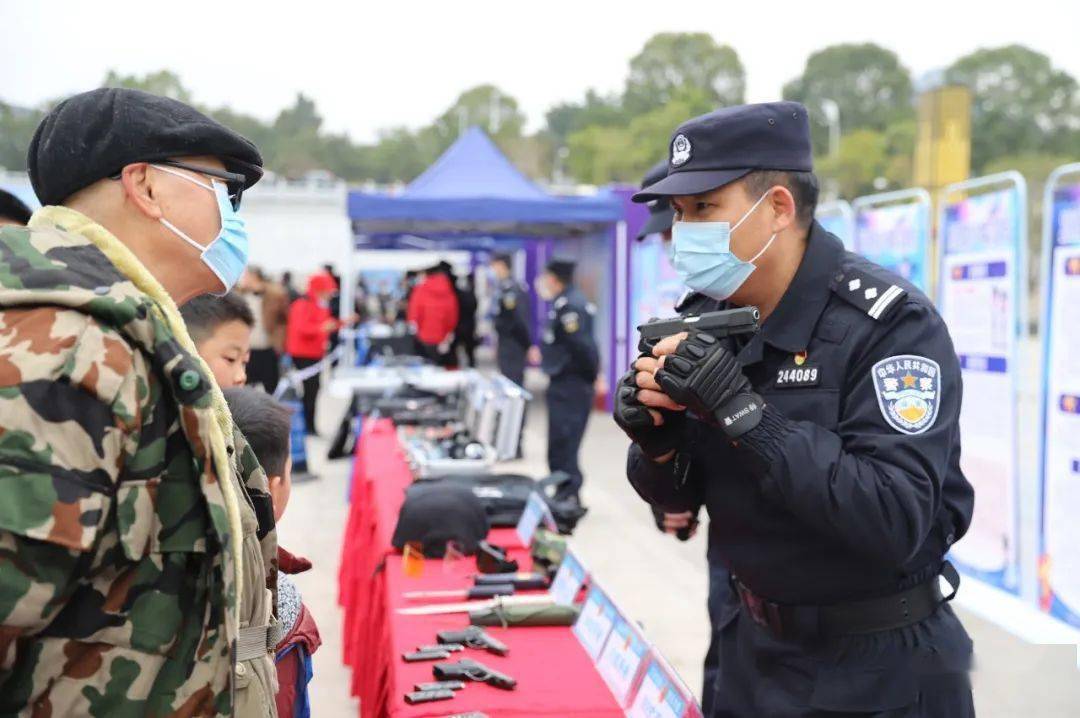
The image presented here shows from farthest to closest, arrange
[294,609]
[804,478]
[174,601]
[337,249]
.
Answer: [337,249] → [294,609] → [804,478] → [174,601]

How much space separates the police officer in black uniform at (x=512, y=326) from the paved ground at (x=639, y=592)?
2.07 meters

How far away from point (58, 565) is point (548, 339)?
6.08 meters

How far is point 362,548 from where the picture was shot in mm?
4098

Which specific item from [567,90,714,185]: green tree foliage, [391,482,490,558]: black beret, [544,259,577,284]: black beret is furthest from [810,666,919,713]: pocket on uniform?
[567,90,714,185]: green tree foliage

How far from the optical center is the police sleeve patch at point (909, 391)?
1.57m

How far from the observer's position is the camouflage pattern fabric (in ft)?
3.15

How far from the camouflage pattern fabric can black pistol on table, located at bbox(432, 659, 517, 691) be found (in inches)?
38.2

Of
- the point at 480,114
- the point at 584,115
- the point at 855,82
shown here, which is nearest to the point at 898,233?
the point at 584,115

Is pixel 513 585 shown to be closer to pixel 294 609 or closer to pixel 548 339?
pixel 294 609

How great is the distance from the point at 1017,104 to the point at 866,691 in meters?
69.2

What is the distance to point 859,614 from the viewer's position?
65.3 inches

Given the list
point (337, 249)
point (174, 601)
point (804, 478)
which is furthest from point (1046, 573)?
point (337, 249)

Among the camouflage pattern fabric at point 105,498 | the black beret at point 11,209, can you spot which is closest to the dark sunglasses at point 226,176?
the camouflage pattern fabric at point 105,498

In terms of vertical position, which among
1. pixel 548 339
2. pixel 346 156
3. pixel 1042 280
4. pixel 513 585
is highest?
pixel 346 156
